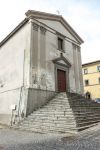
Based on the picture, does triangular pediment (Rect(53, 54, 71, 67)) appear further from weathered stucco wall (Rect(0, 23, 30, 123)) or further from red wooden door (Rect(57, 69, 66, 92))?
weathered stucco wall (Rect(0, 23, 30, 123))

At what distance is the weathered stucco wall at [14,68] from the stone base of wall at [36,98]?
923mm

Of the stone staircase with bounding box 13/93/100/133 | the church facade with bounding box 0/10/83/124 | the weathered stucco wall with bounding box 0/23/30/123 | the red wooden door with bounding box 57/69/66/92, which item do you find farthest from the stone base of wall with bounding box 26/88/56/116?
the red wooden door with bounding box 57/69/66/92

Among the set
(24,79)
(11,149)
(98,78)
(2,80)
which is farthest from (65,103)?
(98,78)

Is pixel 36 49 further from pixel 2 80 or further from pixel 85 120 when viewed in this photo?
pixel 85 120

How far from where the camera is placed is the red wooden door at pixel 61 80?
49.5 ft

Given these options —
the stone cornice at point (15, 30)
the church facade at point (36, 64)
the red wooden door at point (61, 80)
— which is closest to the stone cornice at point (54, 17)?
the church facade at point (36, 64)

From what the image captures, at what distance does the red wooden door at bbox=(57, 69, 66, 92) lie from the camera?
1509cm

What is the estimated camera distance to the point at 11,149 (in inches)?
223

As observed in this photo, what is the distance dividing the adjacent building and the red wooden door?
18.4 meters

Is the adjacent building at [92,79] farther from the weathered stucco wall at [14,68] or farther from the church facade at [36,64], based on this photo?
the weathered stucco wall at [14,68]

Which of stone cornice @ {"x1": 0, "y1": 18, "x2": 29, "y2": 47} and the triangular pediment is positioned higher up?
stone cornice @ {"x1": 0, "y1": 18, "x2": 29, "y2": 47}

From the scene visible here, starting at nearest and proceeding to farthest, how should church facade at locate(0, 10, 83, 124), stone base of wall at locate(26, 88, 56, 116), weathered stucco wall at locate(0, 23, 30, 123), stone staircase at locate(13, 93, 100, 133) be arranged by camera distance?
stone staircase at locate(13, 93, 100, 133) < stone base of wall at locate(26, 88, 56, 116) < church facade at locate(0, 10, 83, 124) < weathered stucco wall at locate(0, 23, 30, 123)

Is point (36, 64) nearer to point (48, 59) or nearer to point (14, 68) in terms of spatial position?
point (48, 59)

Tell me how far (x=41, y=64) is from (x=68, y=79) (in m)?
3.79
